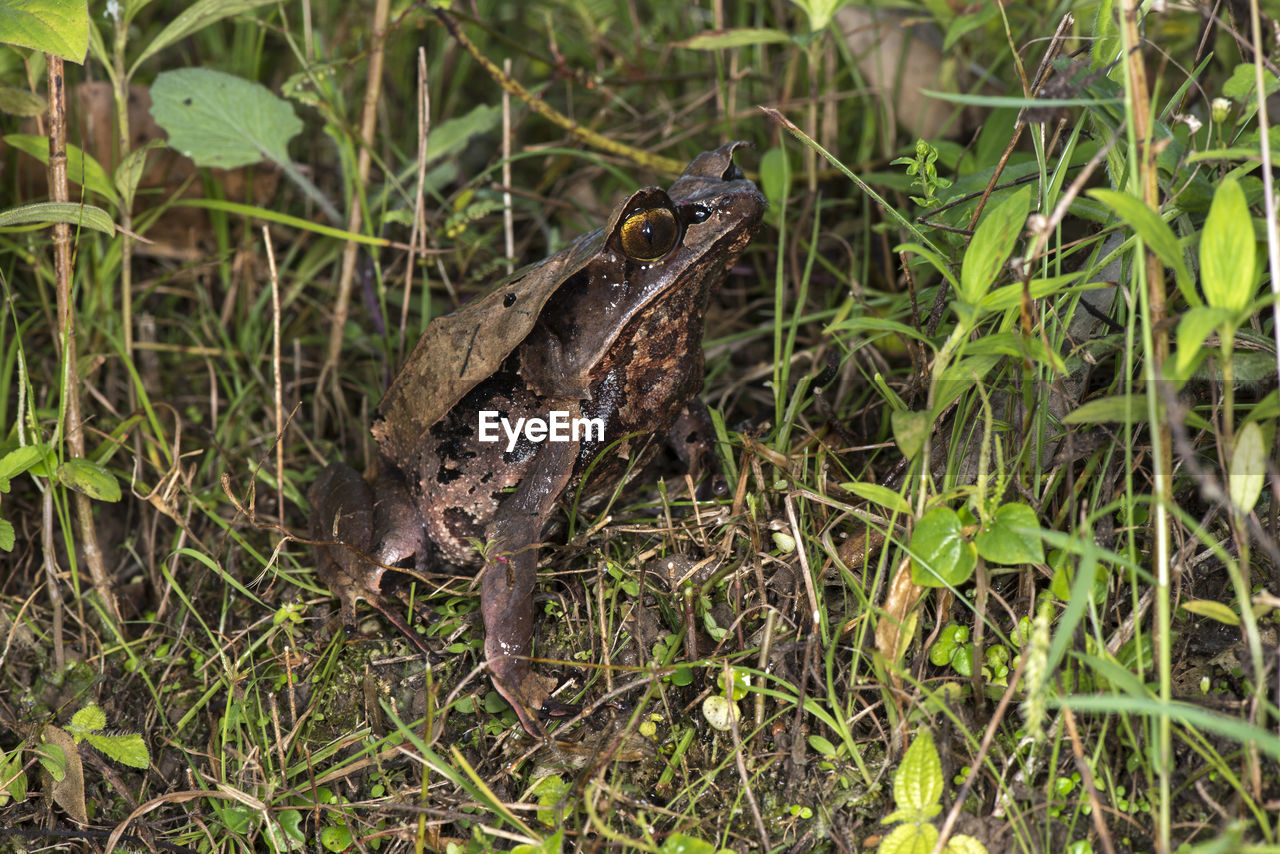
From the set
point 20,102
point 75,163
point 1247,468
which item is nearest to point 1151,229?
point 1247,468

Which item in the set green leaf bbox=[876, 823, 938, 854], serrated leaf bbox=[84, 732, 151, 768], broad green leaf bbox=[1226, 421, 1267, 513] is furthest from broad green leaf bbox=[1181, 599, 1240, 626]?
serrated leaf bbox=[84, 732, 151, 768]

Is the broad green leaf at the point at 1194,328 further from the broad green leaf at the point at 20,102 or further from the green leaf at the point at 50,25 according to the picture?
the broad green leaf at the point at 20,102

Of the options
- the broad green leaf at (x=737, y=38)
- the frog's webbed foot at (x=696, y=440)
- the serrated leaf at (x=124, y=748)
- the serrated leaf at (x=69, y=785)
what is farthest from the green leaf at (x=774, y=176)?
the serrated leaf at (x=69, y=785)

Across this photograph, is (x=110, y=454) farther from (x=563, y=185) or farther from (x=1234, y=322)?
A: (x=1234, y=322)

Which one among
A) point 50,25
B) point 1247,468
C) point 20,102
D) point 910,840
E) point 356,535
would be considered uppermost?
point 50,25

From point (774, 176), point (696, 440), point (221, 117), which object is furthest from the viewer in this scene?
point (221, 117)

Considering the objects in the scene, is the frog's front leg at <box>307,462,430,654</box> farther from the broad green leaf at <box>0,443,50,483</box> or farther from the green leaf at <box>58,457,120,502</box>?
the broad green leaf at <box>0,443,50,483</box>

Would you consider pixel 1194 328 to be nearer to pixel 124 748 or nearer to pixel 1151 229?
pixel 1151 229
